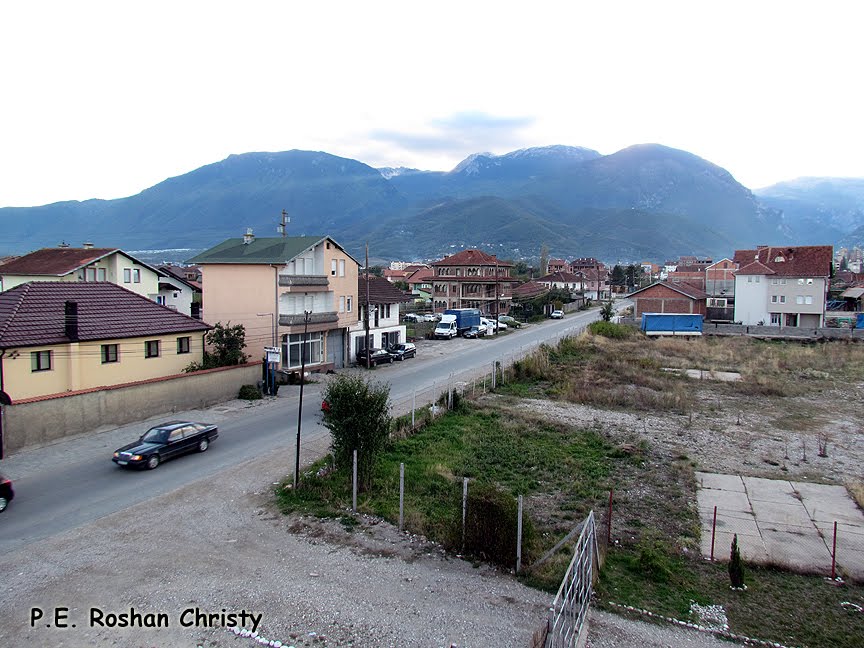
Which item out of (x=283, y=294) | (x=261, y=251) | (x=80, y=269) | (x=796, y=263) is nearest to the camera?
(x=283, y=294)

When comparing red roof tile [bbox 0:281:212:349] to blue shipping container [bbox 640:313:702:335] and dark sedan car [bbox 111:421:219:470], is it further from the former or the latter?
blue shipping container [bbox 640:313:702:335]

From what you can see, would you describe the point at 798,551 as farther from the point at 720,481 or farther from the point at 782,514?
the point at 720,481

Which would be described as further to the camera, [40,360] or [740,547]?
[40,360]

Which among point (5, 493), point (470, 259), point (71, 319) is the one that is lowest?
point (5, 493)

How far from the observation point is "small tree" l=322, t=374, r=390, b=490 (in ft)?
51.2

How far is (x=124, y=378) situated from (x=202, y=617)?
18.1 meters

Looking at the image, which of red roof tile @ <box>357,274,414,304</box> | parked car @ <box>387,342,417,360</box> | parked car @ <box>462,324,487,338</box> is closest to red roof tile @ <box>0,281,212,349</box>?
red roof tile @ <box>357,274,414,304</box>

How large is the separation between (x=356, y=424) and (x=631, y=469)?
9.08 metres

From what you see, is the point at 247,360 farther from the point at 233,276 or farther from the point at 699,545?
the point at 699,545

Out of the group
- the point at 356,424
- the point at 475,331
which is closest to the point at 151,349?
the point at 356,424

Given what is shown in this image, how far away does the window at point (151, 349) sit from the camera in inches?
1004

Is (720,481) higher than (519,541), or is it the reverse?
(519,541)

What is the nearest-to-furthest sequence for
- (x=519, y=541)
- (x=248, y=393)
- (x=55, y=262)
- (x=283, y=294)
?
(x=519, y=541) < (x=248, y=393) < (x=283, y=294) < (x=55, y=262)

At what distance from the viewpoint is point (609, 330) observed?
180 feet
